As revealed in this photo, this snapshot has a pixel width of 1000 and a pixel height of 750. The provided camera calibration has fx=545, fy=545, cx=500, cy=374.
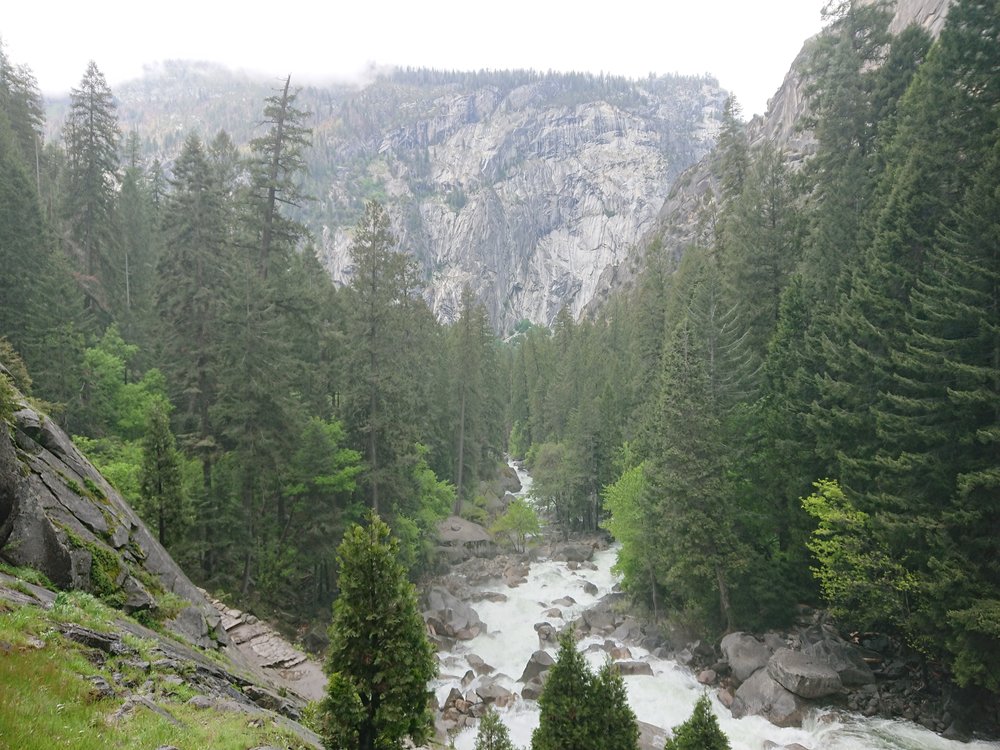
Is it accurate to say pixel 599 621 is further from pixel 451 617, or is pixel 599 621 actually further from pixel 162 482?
pixel 162 482

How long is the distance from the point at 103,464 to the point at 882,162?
35.0m

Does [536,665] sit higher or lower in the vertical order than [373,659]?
lower

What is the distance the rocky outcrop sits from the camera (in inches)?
381

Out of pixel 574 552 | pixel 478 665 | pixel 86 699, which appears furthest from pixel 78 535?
pixel 574 552

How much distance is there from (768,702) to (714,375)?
14351 millimetres

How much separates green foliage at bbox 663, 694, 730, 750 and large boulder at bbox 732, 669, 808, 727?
6975mm

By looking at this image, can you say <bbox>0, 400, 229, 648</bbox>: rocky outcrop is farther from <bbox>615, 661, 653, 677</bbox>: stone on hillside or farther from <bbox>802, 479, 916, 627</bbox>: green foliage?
<bbox>802, 479, 916, 627</bbox>: green foliage

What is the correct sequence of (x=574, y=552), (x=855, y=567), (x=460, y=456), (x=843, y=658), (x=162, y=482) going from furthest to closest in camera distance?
(x=460, y=456) → (x=574, y=552) → (x=843, y=658) → (x=855, y=567) → (x=162, y=482)

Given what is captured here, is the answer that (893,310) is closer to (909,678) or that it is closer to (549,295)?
(909,678)

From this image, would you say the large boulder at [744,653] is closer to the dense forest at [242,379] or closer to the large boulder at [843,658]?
the large boulder at [843,658]

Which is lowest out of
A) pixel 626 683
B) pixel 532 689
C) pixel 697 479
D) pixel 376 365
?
pixel 532 689

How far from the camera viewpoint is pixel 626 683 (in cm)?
2247

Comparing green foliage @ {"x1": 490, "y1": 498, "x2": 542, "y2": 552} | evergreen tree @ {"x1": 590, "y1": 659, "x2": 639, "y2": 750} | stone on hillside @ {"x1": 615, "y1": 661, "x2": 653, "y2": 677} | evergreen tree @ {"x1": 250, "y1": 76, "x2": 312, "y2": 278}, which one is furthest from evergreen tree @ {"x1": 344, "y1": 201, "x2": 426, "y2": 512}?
green foliage @ {"x1": 490, "y1": 498, "x2": 542, "y2": 552}

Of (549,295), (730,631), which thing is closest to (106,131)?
(730,631)
